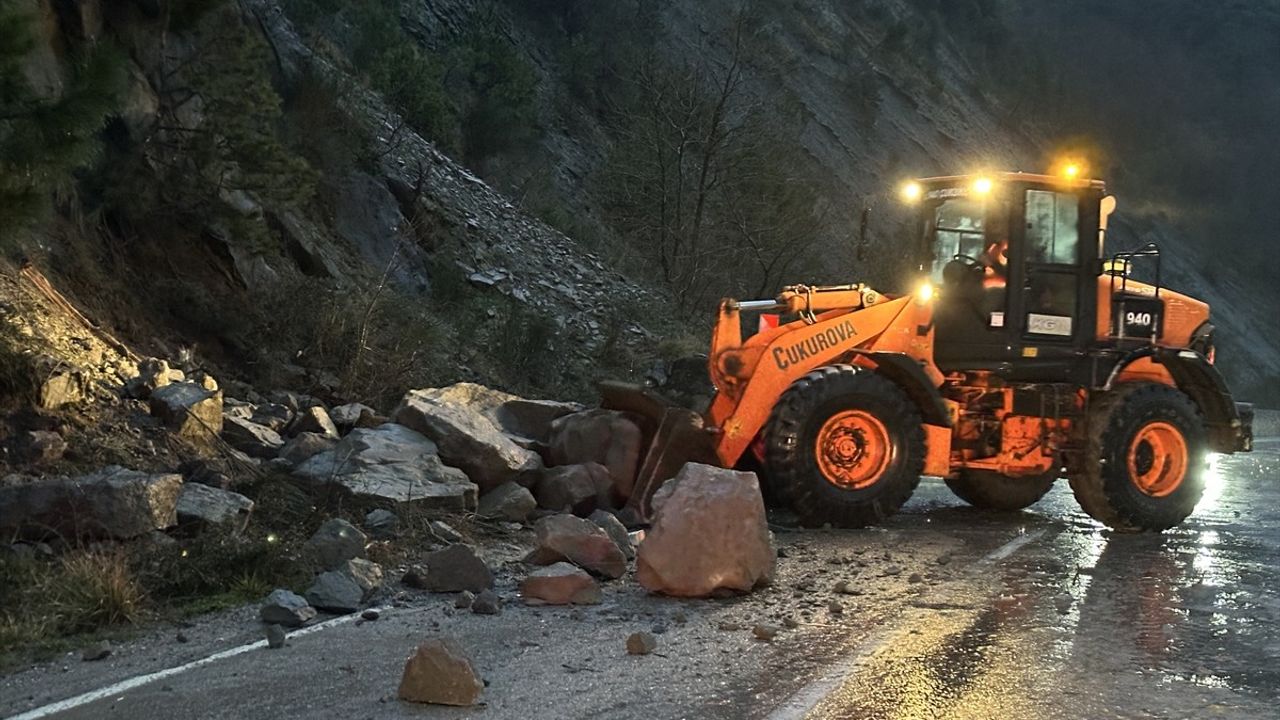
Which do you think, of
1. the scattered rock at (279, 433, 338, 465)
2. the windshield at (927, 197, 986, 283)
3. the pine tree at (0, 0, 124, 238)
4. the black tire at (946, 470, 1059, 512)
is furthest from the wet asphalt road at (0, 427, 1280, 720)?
the windshield at (927, 197, 986, 283)

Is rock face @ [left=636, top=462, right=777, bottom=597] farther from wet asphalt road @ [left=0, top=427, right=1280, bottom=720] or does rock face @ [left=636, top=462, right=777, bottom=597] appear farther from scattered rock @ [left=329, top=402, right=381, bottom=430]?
scattered rock @ [left=329, top=402, right=381, bottom=430]

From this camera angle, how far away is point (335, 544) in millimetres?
7277

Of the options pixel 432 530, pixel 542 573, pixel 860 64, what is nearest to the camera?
pixel 542 573

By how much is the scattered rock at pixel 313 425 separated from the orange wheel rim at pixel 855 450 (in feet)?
13.4

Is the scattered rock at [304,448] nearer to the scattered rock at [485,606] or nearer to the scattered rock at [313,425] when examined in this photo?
the scattered rock at [313,425]

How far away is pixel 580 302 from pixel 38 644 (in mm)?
14879

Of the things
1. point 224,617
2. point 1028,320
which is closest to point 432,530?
point 224,617

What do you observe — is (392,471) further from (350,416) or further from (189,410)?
(350,416)

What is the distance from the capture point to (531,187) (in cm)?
2872

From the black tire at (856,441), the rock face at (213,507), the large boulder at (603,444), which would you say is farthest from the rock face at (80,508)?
the black tire at (856,441)

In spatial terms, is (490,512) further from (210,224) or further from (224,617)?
Answer: (210,224)

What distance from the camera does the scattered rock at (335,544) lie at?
7.18 meters

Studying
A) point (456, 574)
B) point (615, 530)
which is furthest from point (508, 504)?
point (456, 574)

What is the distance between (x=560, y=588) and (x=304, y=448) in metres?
3.26
